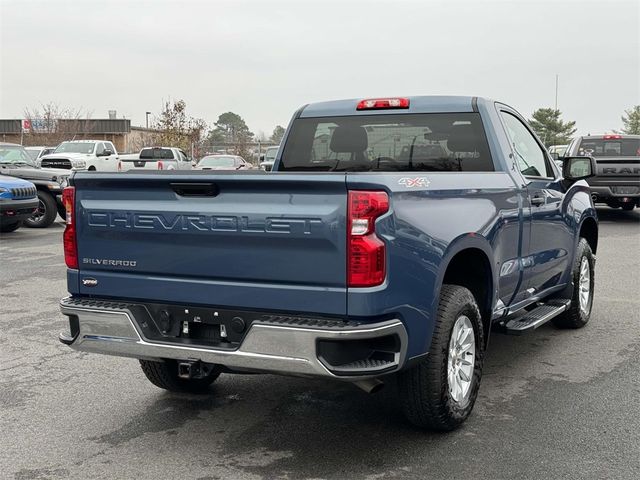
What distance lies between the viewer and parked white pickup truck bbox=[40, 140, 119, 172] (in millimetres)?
24656

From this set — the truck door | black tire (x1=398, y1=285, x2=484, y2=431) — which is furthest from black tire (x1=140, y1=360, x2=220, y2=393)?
the truck door

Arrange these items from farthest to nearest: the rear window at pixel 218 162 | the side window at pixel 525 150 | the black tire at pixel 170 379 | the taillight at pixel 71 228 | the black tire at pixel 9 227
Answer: the rear window at pixel 218 162 → the black tire at pixel 9 227 → the side window at pixel 525 150 → the black tire at pixel 170 379 → the taillight at pixel 71 228

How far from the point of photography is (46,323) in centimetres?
740

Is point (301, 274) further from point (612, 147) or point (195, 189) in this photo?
point (612, 147)

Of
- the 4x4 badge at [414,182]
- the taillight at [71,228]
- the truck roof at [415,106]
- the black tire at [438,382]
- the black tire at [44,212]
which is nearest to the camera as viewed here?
the 4x4 badge at [414,182]

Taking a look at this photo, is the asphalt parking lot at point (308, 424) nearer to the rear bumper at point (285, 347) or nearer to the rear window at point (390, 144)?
the rear bumper at point (285, 347)

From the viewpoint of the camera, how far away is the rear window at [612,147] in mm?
18016

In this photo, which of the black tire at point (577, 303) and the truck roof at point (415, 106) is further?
the black tire at point (577, 303)

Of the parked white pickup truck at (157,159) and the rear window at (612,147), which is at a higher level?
the rear window at (612,147)

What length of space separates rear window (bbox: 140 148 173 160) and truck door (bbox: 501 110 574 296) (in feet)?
92.1

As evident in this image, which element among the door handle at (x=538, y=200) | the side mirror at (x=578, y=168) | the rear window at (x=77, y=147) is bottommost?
the rear window at (x=77, y=147)

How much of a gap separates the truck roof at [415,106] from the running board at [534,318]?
154 cm

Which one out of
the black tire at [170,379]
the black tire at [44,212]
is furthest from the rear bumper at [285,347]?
the black tire at [44,212]

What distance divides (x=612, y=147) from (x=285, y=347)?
16.2m
